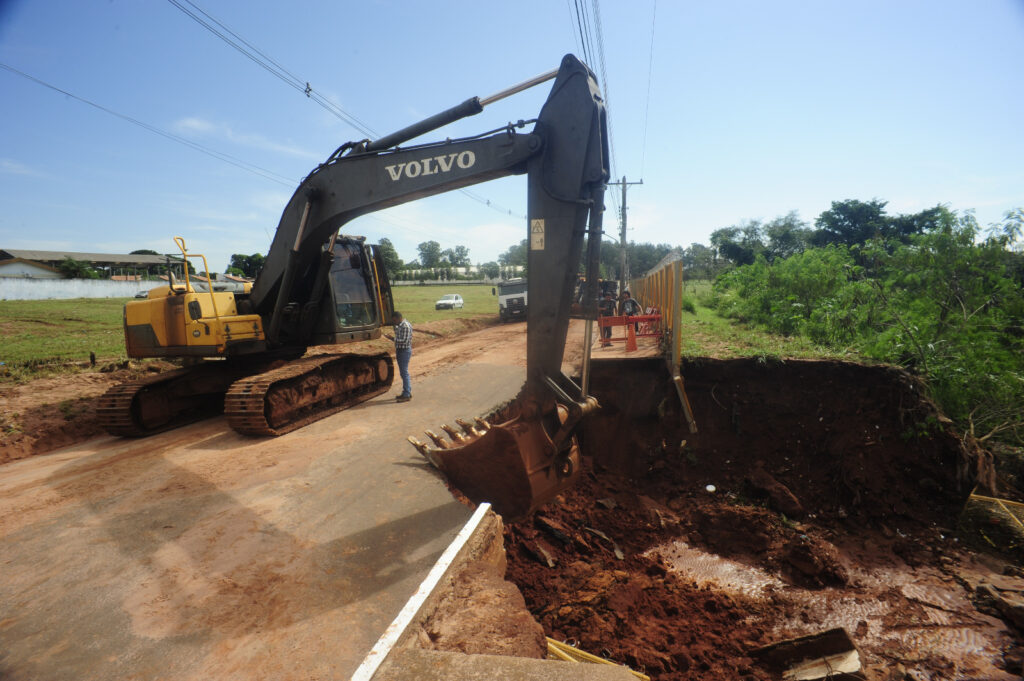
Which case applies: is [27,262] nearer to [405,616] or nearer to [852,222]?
[405,616]

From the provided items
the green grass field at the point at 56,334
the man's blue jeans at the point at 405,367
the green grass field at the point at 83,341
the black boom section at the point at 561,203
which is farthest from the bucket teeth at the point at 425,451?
the green grass field at the point at 56,334

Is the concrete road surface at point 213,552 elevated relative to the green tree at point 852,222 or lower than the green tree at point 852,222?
lower

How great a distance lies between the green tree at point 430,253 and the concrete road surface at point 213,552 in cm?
10699

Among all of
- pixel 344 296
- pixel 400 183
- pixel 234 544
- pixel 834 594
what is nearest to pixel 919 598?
pixel 834 594

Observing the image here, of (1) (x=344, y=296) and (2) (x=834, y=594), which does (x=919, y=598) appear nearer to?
(2) (x=834, y=594)

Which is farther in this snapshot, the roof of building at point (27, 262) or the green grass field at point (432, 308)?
the roof of building at point (27, 262)

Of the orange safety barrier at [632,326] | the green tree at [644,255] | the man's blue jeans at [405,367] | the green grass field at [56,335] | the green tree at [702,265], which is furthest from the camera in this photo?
the green tree at [644,255]

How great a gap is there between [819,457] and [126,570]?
7.69 meters

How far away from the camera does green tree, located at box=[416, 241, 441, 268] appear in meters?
111

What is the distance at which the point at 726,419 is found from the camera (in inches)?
272

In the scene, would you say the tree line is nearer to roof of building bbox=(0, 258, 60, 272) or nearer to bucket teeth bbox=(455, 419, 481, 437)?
bucket teeth bbox=(455, 419, 481, 437)

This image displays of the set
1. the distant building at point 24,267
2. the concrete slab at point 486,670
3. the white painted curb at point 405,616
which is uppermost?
the distant building at point 24,267

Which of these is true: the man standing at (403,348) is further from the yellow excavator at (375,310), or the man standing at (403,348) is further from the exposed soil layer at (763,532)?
the exposed soil layer at (763,532)

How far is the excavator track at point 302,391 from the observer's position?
5.91m
